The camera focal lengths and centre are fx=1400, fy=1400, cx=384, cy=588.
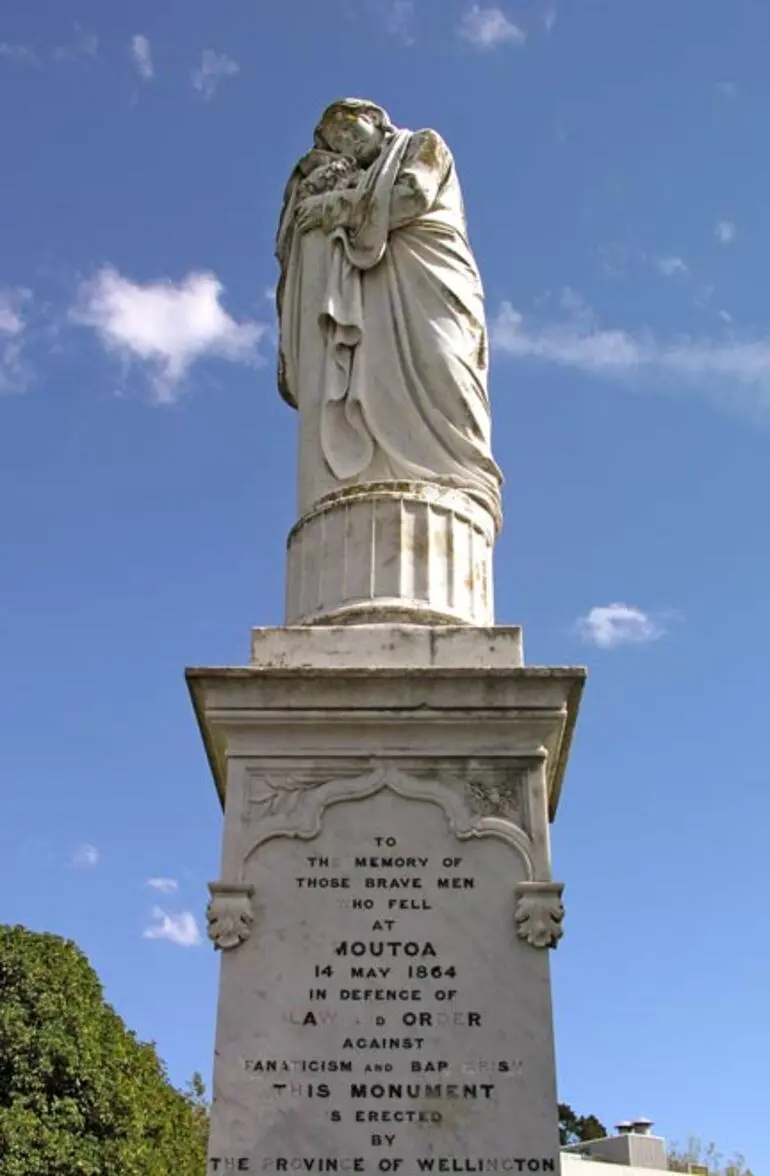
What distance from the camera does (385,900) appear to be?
692cm

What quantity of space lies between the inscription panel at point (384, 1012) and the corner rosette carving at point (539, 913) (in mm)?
56

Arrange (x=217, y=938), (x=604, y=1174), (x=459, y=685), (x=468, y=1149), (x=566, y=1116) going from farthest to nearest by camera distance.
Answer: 1. (x=566, y=1116)
2. (x=604, y=1174)
3. (x=459, y=685)
4. (x=217, y=938)
5. (x=468, y=1149)

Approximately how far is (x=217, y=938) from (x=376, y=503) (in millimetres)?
2739

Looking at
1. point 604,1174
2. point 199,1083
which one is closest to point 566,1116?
point 604,1174

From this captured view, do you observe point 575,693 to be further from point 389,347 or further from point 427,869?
point 389,347

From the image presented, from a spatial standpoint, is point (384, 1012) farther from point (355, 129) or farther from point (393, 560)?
point (355, 129)

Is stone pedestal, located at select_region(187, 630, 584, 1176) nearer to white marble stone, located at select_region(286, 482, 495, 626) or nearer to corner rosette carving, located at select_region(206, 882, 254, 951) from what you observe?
corner rosette carving, located at select_region(206, 882, 254, 951)

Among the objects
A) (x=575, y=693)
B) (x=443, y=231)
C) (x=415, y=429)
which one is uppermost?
(x=443, y=231)

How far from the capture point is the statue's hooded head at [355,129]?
32.0 feet

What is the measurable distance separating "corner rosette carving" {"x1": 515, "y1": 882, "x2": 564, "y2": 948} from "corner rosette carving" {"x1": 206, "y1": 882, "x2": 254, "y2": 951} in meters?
1.33

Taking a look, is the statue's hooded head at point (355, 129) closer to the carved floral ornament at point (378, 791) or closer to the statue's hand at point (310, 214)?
the statue's hand at point (310, 214)

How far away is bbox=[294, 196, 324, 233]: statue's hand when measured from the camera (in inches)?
368

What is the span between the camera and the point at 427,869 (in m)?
7.02

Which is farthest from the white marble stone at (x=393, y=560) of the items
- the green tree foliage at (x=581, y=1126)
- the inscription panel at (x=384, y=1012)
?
the green tree foliage at (x=581, y=1126)
